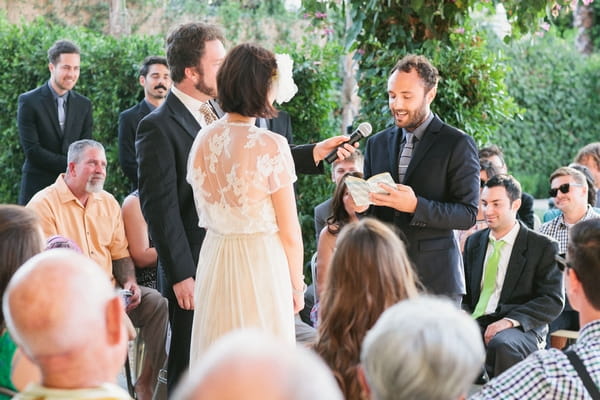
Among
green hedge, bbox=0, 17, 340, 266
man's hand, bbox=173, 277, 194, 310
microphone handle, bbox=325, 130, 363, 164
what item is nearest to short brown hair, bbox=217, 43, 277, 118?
microphone handle, bbox=325, 130, 363, 164

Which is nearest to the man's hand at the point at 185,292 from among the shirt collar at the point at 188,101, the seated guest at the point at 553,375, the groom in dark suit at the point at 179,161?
the groom in dark suit at the point at 179,161

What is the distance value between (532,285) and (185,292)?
7.04ft

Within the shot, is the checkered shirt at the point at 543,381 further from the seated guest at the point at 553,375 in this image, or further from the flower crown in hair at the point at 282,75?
the flower crown in hair at the point at 282,75

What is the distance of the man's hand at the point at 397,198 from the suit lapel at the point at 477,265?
1310 millimetres

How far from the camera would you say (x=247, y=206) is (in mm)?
3568

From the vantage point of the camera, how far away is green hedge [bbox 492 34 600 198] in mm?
15367

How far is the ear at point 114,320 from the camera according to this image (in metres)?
2.04

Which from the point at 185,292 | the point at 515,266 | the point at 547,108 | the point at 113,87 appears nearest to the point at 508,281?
the point at 515,266

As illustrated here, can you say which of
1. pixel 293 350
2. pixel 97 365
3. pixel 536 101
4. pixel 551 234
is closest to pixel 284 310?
pixel 97 365

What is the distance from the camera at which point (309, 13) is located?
7906 mm

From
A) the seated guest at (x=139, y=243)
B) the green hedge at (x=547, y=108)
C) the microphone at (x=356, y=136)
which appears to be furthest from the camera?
the green hedge at (x=547, y=108)

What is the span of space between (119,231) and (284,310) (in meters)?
2.32

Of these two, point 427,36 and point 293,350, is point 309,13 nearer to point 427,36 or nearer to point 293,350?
point 427,36

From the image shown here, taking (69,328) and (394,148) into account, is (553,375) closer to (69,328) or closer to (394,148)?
(69,328)
